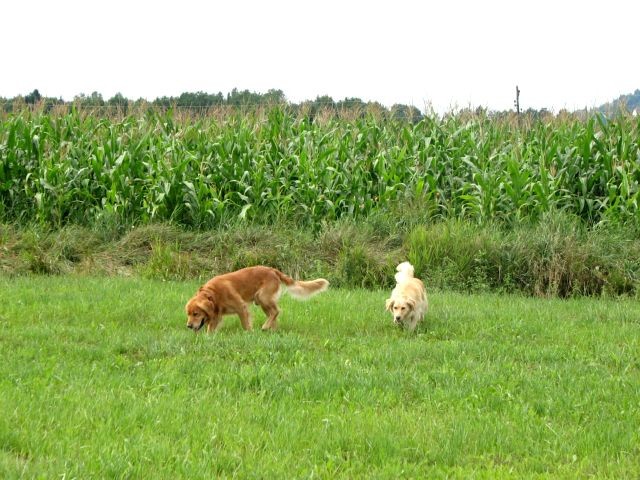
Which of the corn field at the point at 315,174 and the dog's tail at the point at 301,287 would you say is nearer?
the dog's tail at the point at 301,287

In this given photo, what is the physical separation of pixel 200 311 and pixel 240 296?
0.63 meters

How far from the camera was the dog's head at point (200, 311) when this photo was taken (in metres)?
9.12

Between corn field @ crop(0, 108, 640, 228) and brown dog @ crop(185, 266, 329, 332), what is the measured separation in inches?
197

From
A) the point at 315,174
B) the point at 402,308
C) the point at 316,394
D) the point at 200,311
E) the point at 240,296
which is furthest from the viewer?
the point at 315,174

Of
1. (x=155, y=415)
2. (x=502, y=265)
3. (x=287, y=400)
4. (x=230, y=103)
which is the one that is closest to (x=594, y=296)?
(x=502, y=265)

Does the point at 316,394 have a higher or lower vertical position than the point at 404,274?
lower

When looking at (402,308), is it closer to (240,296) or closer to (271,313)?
(271,313)

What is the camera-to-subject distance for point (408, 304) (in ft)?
31.2

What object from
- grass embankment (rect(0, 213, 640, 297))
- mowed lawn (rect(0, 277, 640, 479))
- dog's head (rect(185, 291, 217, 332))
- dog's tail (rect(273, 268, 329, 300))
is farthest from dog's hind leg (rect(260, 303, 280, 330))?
grass embankment (rect(0, 213, 640, 297))

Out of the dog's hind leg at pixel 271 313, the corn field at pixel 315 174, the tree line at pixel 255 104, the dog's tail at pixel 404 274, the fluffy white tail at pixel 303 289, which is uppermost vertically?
the tree line at pixel 255 104

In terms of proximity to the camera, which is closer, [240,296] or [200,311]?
[200,311]

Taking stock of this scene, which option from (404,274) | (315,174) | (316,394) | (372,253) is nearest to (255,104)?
(315,174)

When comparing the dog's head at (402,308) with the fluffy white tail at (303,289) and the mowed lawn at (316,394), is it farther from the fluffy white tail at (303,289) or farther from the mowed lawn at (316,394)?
the fluffy white tail at (303,289)

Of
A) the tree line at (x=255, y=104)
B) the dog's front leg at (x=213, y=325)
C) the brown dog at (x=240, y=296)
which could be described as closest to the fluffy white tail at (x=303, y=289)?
the brown dog at (x=240, y=296)
